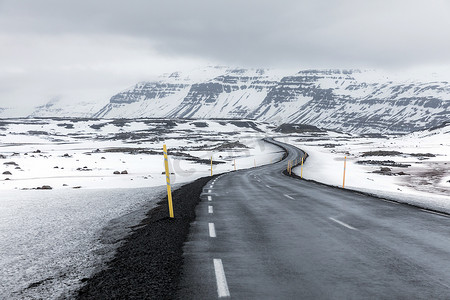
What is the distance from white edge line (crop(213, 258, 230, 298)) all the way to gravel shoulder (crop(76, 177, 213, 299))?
0.65 m

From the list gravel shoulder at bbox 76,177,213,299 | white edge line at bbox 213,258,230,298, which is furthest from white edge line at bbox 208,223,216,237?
white edge line at bbox 213,258,230,298

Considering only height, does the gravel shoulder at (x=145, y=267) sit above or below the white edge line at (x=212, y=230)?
above

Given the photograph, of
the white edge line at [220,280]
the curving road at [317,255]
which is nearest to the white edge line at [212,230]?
the curving road at [317,255]

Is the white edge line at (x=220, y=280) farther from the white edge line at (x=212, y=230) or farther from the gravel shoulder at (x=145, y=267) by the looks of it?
the white edge line at (x=212, y=230)

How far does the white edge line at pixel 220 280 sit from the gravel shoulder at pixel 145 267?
648 mm

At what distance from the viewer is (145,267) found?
6734mm

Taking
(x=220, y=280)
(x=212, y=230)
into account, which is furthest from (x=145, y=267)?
(x=212, y=230)

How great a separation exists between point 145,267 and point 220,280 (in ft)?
5.01

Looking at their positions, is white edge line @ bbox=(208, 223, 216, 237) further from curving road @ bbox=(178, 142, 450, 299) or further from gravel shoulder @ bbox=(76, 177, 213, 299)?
gravel shoulder @ bbox=(76, 177, 213, 299)

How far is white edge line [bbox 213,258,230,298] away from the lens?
5.46 m

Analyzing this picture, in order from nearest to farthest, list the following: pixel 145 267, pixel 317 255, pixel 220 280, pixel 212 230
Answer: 1. pixel 220 280
2. pixel 145 267
3. pixel 317 255
4. pixel 212 230

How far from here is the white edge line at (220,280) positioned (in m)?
5.46

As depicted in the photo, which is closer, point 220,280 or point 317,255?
point 220,280

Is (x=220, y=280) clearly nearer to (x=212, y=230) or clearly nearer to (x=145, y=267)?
(x=145, y=267)
